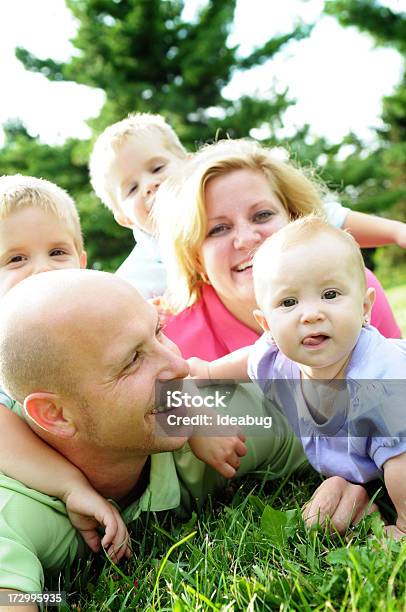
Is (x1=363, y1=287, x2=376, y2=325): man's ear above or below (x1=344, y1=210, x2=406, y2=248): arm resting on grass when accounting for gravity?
below

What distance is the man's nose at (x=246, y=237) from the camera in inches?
104

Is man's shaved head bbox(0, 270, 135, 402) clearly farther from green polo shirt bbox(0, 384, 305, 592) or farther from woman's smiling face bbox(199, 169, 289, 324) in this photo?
woman's smiling face bbox(199, 169, 289, 324)

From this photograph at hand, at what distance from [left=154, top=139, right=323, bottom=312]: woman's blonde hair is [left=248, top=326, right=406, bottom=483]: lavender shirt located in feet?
3.01

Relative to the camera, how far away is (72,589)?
1.74 m

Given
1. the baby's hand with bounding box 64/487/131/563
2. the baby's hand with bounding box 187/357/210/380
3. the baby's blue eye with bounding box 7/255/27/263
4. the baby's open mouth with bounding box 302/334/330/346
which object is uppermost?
the baby's blue eye with bounding box 7/255/27/263

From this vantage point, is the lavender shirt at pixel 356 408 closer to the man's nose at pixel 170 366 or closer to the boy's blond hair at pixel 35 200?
the man's nose at pixel 170 366

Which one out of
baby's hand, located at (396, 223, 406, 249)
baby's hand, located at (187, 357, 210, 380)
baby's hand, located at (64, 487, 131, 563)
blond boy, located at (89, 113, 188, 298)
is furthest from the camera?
blond boy, located at (89, 113, 188, 298)

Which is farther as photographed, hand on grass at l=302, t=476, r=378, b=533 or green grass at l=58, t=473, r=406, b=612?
hand on grass at l=302, t=476, r=378, b=533

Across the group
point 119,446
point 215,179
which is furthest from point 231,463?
point 215,179

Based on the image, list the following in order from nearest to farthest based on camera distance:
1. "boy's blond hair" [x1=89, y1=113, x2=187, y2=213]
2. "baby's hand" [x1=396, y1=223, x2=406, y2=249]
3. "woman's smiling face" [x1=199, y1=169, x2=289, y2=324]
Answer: "woman's smiling face" [x1=199, y1=169, x2=289, y2=324]
"baby's hand" [x1=396, y1=223, x2=406, y2=249]
"boy's blond hair" [x1=89, y1=113, x2=187, y2=213]

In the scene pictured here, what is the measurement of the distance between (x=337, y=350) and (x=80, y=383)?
721 millimetres

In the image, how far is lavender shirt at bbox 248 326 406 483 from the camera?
1721 mm

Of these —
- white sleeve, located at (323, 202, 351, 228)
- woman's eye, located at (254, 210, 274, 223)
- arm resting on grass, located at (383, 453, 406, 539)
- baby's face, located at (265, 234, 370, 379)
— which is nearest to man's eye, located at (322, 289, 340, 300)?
baby's face, located at (265, 234, 370, 379)

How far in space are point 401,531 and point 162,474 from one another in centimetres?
74
